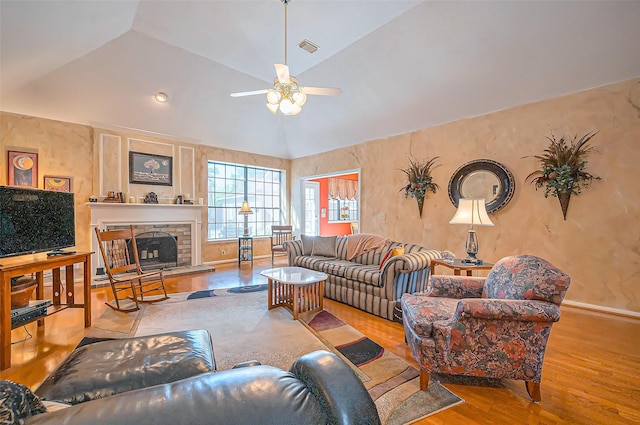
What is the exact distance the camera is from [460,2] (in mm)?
3027

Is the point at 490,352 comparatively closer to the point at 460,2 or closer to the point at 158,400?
the point at 158,400

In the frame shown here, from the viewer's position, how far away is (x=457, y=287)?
243 centimetres

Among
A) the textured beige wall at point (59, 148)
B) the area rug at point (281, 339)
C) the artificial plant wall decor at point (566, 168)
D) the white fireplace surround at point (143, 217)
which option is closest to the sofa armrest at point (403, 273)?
the area rug at point (281, 339)

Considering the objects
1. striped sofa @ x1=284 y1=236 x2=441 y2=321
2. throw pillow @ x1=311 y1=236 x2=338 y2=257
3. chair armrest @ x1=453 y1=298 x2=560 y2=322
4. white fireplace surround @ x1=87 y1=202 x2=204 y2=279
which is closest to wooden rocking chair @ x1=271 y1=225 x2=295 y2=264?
white fireplace surround @ x1=87 y1=202 x2=204 y2=279

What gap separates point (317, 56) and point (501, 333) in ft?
14.1

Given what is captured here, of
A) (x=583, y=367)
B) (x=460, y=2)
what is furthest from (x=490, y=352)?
(x=460, y=2)

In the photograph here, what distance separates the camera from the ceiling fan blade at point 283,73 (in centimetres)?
260

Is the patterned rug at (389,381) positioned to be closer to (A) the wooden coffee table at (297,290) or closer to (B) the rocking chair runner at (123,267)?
(A) the wooden coffee table at (297,290)

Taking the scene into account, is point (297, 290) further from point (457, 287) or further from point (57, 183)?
point (57, 183)

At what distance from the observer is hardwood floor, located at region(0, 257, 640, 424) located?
66.3 inches

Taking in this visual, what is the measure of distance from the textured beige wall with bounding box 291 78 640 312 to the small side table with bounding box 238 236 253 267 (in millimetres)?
3401

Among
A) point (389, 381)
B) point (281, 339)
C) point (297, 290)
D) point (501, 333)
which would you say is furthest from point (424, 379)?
point (297, 290)

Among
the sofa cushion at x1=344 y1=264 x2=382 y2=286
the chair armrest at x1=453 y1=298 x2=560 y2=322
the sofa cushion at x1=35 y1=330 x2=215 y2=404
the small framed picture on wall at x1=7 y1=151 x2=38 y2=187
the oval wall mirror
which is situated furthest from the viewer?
the small framed picture on wall at x1=7 y1=151 x2=38 y2=187

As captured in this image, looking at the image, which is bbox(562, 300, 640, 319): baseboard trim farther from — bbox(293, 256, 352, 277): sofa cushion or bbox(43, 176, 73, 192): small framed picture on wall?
bbox(43, 176, 73, 192): small framed picture on wall
